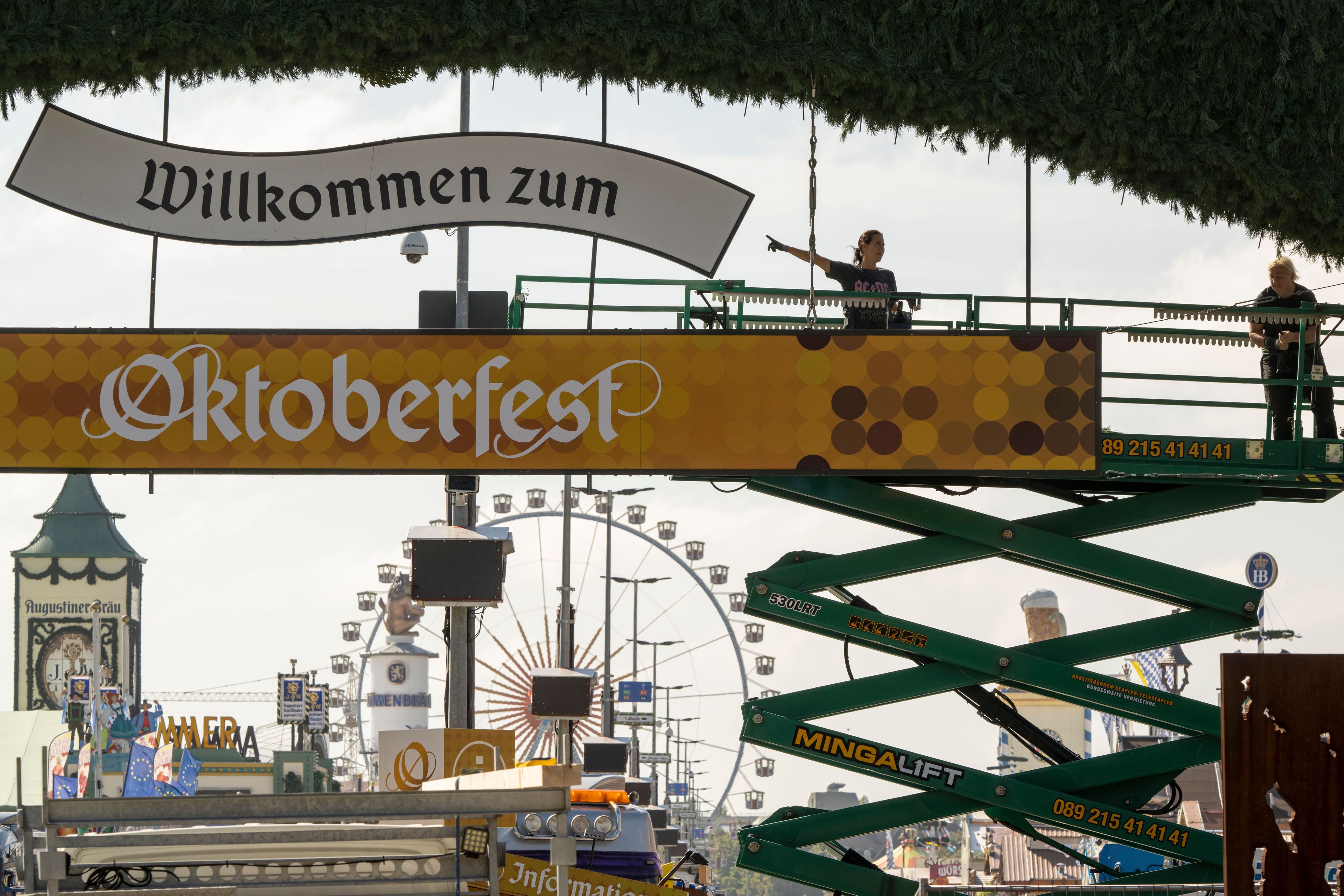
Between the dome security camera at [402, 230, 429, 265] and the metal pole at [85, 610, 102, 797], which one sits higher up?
the dome security camera at [402, 230, 429, 265]

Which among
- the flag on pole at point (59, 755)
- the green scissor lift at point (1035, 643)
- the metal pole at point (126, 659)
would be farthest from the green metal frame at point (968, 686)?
the metal pole at point (126, 659)

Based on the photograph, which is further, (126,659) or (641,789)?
(126,659)

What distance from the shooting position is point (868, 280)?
13.6 m

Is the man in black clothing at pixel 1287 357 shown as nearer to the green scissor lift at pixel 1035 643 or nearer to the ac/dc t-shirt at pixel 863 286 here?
the green scissor lift at pixel 1035 643

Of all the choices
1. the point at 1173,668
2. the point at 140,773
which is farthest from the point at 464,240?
the point at 1173,668

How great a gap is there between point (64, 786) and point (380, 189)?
36.8 metres

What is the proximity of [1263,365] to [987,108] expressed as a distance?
369 centimetres

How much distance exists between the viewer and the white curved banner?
13305mm

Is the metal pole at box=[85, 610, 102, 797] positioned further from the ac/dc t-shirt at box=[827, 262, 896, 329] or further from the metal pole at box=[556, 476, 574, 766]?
the ac/dc t-shirt at box=[827, 262, 896, 329]

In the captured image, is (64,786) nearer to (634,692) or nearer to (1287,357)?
(634,692)

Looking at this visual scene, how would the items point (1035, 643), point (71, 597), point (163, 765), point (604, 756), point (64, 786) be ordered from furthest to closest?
1. point (71, 597)
2. point (163, 765)
3. point (64, 786)
4. point (604, 756)
5. point (1035, 643)

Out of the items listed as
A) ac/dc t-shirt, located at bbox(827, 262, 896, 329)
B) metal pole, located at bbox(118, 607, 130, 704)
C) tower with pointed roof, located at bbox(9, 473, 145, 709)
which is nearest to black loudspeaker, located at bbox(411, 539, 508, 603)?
ac/dc t-shirt, located at bbox(827, 262, 896, 329)

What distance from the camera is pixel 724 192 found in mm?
13281

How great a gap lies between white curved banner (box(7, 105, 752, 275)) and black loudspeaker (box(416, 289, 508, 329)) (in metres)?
0.64
